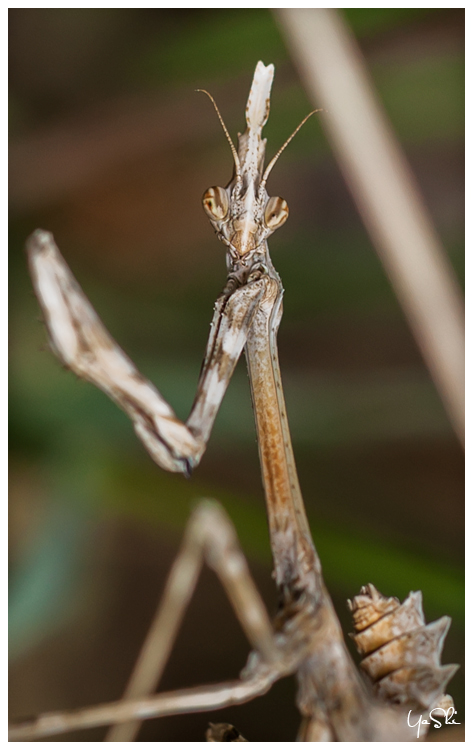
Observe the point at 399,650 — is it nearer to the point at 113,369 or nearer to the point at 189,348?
the point at 113,369

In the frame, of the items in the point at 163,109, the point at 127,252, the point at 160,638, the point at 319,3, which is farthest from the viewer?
the point at 127,252

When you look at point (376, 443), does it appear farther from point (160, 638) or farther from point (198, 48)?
point (198, 48)

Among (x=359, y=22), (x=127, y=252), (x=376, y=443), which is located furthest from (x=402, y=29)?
(x=376, y=443)

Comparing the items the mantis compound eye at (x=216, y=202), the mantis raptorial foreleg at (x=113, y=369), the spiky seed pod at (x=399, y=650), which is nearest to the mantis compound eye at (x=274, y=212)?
the mantis compound eye at (x=216, y=202)

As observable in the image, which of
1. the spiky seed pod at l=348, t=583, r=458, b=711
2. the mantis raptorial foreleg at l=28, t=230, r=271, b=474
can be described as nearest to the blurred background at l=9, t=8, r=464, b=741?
the spiky seed pod at l=348, t=583, r=458, b=711

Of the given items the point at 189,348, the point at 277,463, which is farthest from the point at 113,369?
the point at 189,348

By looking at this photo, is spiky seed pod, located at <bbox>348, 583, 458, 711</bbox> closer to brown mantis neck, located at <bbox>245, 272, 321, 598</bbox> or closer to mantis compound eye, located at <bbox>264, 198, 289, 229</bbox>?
brown mantis neck, located at <bbox>245, 272, 321, 598</bbox>

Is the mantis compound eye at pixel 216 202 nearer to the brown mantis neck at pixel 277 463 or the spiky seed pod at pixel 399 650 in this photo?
the brown mantis neck at pixel 277 463
